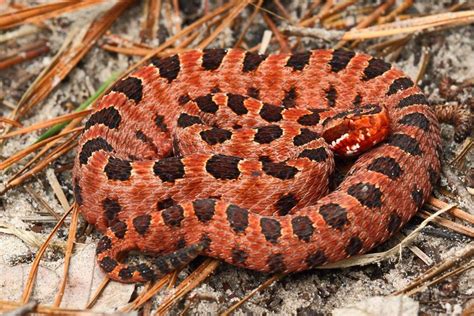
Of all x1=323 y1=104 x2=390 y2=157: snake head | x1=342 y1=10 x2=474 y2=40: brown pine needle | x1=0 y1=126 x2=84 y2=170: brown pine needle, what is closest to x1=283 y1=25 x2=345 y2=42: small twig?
x1=342 y1=10 x2=474 y2=40: brown pine needle

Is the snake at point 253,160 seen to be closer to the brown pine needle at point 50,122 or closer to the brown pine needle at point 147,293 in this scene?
the brown pine needle at point 147,293

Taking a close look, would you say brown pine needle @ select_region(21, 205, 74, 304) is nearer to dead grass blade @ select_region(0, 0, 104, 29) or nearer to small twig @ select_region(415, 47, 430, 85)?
dead grass blade @ select_region(0, 0, 104, 29)

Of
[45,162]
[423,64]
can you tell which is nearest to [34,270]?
[45,162]

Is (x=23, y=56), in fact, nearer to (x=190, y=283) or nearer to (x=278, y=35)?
(x=278, y=35)

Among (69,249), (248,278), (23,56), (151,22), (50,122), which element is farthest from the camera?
(151,22)

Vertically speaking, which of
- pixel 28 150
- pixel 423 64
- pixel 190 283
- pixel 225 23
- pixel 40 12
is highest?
pixel 40 12

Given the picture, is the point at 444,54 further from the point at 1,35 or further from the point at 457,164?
the point at 1,35

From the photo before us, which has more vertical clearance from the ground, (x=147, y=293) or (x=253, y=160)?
(x=253, y=160)
